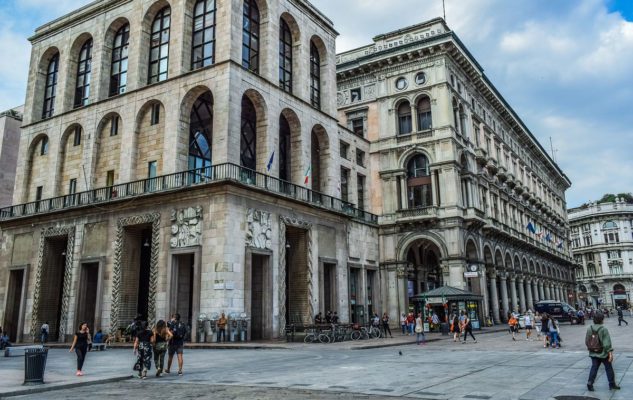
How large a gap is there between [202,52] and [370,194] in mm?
19648

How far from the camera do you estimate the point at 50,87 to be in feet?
137

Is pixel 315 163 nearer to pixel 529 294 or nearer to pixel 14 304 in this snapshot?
pixel 14 304

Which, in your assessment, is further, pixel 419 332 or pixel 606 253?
pixel 606 253

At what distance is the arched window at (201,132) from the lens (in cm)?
3394

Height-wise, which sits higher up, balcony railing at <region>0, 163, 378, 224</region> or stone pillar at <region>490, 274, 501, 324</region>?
balcony railing at <region>0, 163, 378, 224</region>

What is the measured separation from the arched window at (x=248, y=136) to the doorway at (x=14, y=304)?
17.2m

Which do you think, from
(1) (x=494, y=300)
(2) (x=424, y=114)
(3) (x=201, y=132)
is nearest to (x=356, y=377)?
(3) (x=201, y=132)

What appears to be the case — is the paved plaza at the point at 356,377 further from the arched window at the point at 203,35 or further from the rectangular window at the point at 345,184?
the rectangular window at the point at 345,184

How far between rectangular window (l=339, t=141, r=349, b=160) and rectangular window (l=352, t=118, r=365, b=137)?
4449mm

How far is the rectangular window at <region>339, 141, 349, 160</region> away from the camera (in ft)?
143

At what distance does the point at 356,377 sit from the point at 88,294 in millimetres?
25509

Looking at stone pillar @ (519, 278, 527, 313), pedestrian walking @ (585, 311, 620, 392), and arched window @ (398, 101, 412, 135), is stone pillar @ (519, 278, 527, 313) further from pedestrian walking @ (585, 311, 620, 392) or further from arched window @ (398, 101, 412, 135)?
pedestrian walking @ (585, 311, 620, 392)

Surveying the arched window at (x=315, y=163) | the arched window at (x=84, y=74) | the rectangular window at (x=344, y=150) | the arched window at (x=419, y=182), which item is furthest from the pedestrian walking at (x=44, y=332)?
the arched window at (x=419, y=182)

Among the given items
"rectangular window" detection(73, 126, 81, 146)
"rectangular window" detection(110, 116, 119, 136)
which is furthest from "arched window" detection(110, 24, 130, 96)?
"rectangular window" detection(73, 126, 81, 146)
